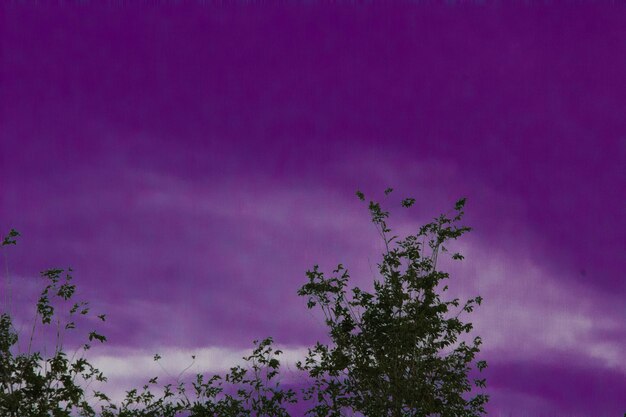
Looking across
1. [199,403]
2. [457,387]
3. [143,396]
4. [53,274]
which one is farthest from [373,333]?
[53,274]

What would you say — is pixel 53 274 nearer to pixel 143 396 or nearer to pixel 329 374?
pixel 143 396

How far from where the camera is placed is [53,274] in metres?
17.2

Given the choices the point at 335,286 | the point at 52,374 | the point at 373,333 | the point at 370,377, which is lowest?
the point at 52,374

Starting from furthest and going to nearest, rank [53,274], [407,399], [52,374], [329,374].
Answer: [329,374] < [407,399] < [53,274] < [52,374]

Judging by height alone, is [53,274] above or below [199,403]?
above

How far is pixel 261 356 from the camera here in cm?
2131

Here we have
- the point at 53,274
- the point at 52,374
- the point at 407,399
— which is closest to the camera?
the point at 52,374

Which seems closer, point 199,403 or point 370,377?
point 370,377

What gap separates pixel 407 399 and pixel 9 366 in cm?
1024

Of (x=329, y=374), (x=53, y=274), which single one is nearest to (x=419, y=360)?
(x=329, y=374)

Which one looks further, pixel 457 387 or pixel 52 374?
pixel 457 387

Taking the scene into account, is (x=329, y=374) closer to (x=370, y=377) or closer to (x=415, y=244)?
(x=370, y=377)

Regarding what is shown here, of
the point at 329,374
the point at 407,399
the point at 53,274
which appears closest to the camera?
the point at 53,274

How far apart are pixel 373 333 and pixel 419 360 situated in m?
1.57
